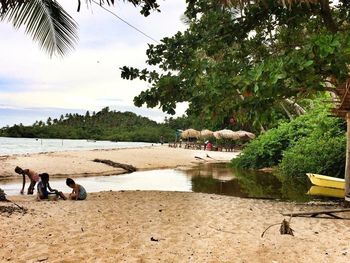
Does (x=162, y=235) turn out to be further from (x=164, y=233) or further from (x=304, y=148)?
(x=304, y=148)

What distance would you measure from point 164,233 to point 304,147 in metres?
15.9

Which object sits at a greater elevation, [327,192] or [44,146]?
[44,146]


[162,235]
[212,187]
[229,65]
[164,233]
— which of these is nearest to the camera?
[162,235]

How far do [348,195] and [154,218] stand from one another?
16.6ft

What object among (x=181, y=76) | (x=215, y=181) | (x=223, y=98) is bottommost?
(x=215, y=181)

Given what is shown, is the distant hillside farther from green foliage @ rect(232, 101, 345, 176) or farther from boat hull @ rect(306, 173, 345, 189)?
boat hull @ rect(306, 173, 345, 189)

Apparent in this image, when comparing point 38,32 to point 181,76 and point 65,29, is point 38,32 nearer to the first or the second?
point 65,29

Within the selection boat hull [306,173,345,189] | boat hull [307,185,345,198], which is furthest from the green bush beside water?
boat hull [307,185,345,198]

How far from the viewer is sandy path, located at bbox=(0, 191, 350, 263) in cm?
576

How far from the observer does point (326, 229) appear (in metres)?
7.64

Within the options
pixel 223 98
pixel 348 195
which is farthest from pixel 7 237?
pixel 348 195

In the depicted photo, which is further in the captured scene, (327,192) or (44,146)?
(44,146)

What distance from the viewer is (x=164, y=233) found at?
7.00 m

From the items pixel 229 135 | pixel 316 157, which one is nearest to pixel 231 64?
pixel 316 157
